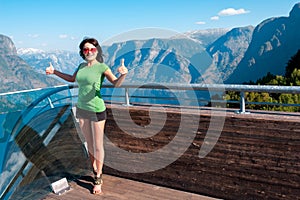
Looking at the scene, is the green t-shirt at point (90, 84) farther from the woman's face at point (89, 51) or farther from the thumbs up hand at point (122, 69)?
the thumbs up hand at point (122, 69)

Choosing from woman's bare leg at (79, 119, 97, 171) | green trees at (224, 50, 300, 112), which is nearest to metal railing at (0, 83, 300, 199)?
green trees at (224, 50, 300, 112)

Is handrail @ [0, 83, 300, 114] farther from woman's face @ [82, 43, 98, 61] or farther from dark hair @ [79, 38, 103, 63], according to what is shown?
woman's face @ [82, 43, 98, 61]

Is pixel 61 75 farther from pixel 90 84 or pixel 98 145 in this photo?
pixel 98 145

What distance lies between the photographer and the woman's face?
3.32 metres

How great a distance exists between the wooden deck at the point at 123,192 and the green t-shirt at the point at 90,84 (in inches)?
43.0

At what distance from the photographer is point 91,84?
11.0ft

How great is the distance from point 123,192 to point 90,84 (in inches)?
56.2

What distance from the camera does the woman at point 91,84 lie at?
3.34 metres

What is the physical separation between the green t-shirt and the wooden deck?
1.09 metres


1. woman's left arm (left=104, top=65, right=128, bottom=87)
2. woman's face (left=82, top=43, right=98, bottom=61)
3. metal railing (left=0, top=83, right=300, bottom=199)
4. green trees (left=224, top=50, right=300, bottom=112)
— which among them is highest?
woman's face (left=82, top=43, right=98, bottom=61)

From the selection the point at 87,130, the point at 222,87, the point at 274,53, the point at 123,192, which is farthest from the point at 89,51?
the point at 274,53

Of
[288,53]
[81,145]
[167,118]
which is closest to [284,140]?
[167,118]

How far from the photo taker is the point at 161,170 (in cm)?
404

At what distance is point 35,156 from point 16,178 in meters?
0.38
